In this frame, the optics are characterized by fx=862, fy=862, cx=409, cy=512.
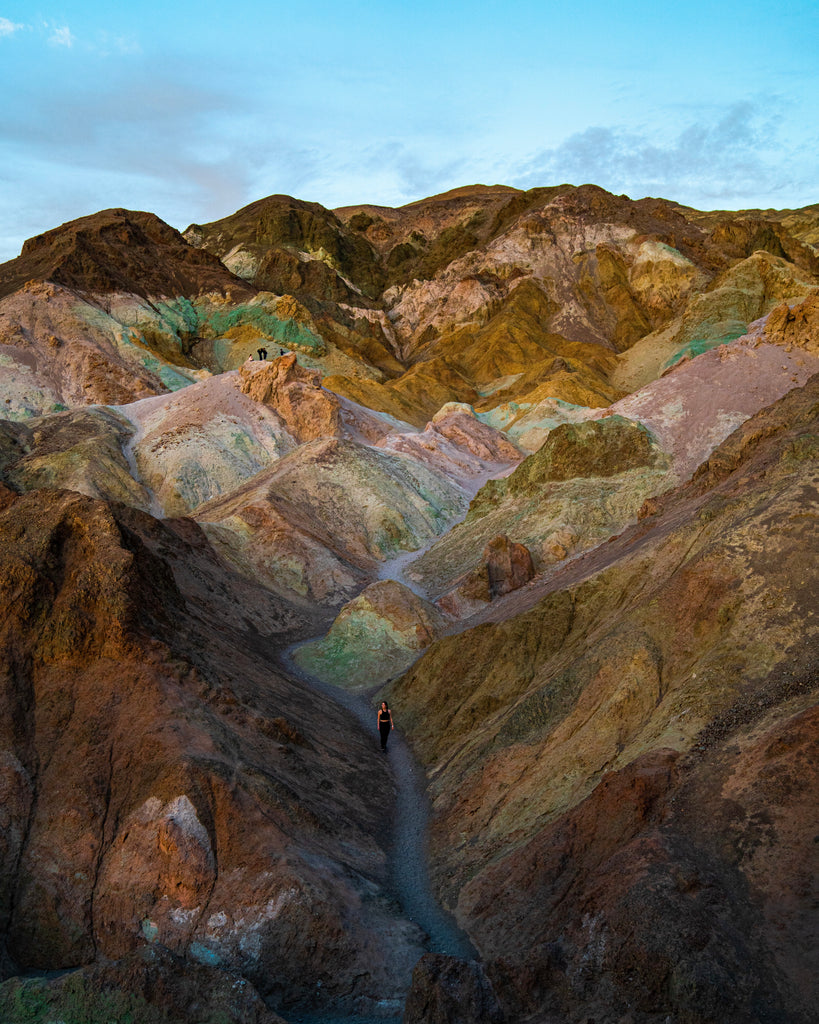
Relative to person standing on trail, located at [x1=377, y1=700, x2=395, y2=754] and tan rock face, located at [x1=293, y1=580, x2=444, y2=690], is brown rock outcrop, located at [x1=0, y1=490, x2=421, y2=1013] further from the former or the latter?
tan rock face, located at [x1=293, y1=580, x2=444, y2=690]

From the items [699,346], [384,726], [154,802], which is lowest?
[384,726]

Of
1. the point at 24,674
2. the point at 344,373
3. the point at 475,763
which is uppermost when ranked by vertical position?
the point at 344,373

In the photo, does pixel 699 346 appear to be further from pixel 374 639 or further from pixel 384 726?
pixel 384 726

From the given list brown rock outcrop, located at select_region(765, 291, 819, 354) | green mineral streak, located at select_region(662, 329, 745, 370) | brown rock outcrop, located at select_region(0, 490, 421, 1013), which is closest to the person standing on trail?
brown rock outcrop, located at select_region(0, 490, 421, 1013)

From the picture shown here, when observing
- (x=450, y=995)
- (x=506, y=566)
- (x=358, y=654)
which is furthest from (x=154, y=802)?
(x=506, y=566)

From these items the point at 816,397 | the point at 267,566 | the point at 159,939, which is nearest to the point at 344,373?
the point at 267,566

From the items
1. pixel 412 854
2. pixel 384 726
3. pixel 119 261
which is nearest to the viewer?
pixel 412 854

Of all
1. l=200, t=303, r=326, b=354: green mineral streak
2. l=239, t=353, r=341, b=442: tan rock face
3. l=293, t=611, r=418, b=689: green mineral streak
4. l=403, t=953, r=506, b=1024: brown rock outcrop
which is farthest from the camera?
l=200, t=303, r=326, b=354: green mineral streak

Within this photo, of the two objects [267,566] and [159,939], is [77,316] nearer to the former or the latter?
[267,566]

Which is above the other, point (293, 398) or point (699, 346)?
point (293, 398)
